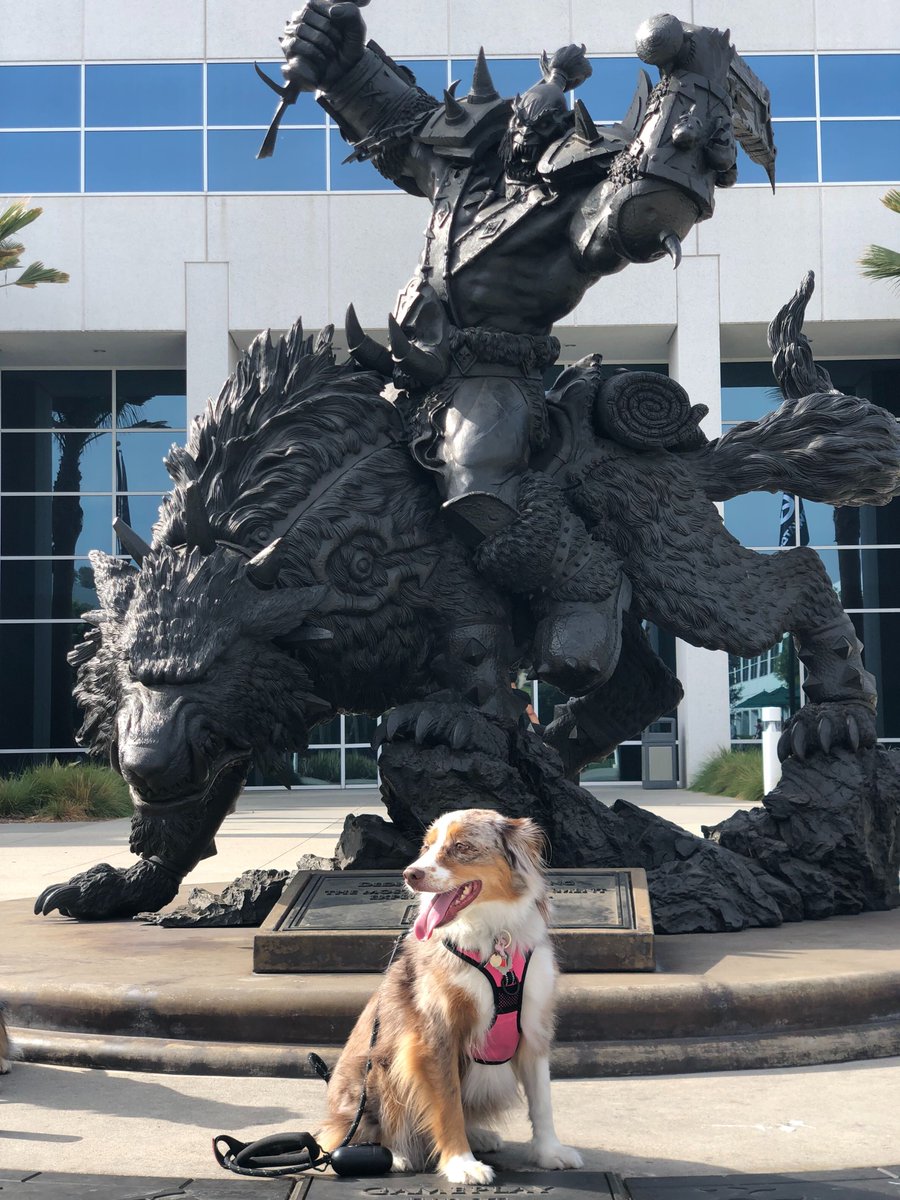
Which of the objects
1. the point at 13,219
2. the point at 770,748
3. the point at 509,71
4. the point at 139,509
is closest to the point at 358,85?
the point at 770,748

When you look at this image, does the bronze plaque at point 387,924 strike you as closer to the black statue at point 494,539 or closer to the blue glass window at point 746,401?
the black statue at point 494,539

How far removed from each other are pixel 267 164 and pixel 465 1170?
19541 millimetres

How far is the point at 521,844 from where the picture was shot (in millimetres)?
3125

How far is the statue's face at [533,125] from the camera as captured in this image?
18.4 feet

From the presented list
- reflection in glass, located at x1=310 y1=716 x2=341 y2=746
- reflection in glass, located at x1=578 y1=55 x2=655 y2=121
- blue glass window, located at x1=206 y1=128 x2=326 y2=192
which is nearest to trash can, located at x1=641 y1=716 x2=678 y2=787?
reflection in glass, located at x1=310 y1=716 x2=341 y2=746

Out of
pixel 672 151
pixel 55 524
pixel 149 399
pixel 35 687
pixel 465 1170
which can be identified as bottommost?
pixel 465 1170

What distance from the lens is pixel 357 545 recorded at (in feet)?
18.4

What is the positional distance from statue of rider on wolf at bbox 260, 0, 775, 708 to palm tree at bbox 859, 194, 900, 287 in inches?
535

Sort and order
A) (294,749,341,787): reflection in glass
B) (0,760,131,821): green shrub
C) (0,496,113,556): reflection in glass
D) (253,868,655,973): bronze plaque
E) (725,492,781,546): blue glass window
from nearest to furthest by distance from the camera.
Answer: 1. (253,868,655,973): bronze plaque
2. (0,760,131,821): green shrub
3. (725,492,781,546): blue glass window
4. (0,496,113,556): reflection in glass
5. (294,749,341,787): reflection in glass

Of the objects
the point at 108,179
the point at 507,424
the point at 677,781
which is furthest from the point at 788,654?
the point at 507,424

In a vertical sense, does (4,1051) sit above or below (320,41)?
below

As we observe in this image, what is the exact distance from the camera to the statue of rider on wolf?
208 inches

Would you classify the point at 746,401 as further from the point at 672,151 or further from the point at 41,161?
the point at 672,151

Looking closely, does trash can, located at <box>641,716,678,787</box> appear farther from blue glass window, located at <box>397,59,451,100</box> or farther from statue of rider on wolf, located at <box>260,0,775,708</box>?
statue of rider on wolf, located at <box>260,0,775,708</box>
